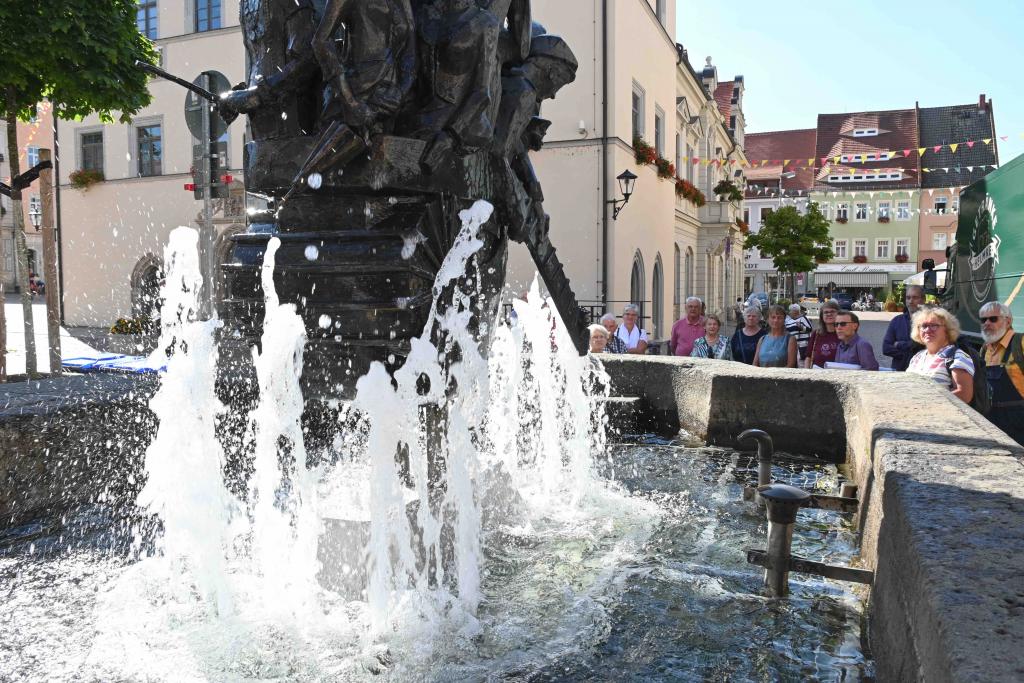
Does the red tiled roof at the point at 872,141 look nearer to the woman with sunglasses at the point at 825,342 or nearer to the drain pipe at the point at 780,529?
the woman with sunglasses at the point at 825,342

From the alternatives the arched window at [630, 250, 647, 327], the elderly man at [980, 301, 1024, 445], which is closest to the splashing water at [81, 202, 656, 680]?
the elderly man at [980, 301, 1024, 445]

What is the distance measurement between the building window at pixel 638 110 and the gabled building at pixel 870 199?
32.5 metres

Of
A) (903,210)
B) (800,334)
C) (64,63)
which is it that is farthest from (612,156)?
(903,210)

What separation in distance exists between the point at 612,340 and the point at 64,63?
4.93m

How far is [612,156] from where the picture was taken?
16781mm

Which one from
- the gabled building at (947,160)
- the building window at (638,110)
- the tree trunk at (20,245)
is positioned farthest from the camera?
the gabled building at (947,160)

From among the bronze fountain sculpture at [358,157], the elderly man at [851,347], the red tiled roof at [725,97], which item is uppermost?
the red tiled roof at [725,97]

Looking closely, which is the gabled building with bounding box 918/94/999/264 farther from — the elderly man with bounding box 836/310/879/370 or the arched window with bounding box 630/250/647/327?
the elderly man with bounding box 836/310/879/370

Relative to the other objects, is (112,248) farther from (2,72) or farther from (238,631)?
(238,631)

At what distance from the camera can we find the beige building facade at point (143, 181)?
67.2 ft

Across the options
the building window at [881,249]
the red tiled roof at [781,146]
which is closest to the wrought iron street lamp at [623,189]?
the building window at [881,249]

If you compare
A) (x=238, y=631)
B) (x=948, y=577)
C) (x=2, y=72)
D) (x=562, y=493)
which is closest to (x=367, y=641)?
(x=238, y=631)

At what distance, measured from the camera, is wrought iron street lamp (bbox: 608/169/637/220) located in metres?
15.8

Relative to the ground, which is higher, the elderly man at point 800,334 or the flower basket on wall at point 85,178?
the flower basket on wall at point 85,178
